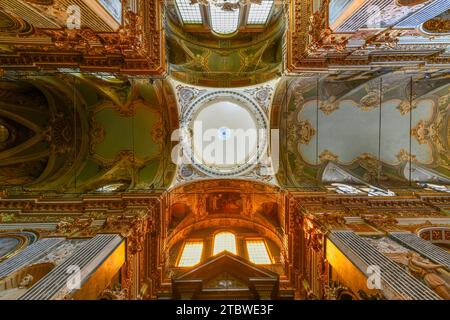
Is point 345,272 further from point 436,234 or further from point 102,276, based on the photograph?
point 102,276

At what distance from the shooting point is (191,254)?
15.2 m

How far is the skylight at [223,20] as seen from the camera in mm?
16381

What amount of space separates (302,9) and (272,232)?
11754 millimetres

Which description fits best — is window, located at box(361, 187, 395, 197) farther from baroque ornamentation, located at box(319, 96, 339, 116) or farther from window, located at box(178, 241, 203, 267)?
window, located at box(178, 241, 203, 267)

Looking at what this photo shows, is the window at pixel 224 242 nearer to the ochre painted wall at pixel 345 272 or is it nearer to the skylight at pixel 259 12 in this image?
the ochre painted wall at pixel 345 272

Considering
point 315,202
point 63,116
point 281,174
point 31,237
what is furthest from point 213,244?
point 63,116

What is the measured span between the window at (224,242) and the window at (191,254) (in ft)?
3.06

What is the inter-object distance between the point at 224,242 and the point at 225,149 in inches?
244

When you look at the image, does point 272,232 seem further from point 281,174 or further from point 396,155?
point 396,155

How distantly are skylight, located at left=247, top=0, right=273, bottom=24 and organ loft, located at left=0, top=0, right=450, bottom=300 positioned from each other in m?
0.10

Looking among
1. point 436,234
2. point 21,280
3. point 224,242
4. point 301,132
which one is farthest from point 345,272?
point 301,132

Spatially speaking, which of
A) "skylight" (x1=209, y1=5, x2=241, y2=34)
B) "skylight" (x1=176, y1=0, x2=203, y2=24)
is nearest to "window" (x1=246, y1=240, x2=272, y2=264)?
"skylight" (x1=209, y1=5, x2=241, y2=34)

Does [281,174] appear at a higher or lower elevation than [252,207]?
higher
